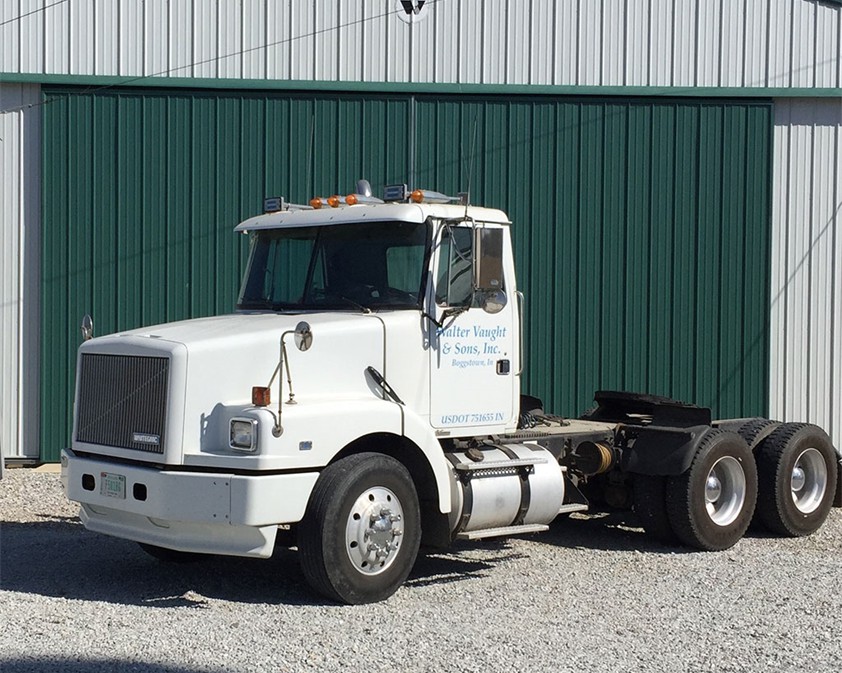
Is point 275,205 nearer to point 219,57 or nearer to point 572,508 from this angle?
point 572,508

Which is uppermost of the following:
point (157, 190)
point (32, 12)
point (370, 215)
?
point (32, 12)

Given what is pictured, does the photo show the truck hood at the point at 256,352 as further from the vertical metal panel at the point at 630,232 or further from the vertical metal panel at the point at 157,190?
the vertical metal panel at the point at 630,232

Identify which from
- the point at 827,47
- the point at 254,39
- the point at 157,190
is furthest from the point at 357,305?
the point at 827,47

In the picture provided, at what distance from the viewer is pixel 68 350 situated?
49.6ft

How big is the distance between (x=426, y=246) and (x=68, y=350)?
767 centimetres

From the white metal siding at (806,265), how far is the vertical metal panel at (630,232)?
253 millimetres

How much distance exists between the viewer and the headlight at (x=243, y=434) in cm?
764

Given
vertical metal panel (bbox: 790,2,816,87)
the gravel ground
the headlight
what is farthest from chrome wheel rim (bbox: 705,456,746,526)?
vertical metal panel (bbox: 790,2,816,87)

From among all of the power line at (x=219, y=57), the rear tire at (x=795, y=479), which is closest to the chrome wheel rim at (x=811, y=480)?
the rear tire at (x=795, y=479)

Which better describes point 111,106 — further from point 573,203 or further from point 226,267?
point 573,203

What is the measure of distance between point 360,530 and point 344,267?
6.69ft

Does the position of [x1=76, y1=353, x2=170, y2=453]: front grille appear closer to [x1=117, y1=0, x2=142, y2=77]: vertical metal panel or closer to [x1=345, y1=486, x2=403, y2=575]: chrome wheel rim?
[x1=345, y1=486, x2=403, y2=575]: chrome wheel rim

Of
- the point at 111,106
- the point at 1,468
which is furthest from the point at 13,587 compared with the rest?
the point at 111,106

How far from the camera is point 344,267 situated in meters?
9.05
